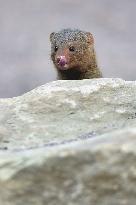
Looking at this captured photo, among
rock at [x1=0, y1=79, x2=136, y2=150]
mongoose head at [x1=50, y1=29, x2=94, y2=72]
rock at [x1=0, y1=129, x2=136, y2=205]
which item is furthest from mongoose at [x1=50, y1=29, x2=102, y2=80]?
rock at [x1=0, y1=129, x2=136, y2=205]

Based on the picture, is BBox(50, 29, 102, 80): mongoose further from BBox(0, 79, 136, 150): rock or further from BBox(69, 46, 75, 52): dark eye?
BBox(0, 79, 136, 150): rock

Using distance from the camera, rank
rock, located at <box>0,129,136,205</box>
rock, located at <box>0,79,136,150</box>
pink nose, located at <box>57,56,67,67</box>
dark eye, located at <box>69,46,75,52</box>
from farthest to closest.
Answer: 1. dark eye, located at <box>69,46,75,52</box>
2. pink nose, located at <box>57,56,67,67</box>
3. rock, located at <box>0,79,136,150</box>
4. rock, located at <box>0,129,136,205</box>

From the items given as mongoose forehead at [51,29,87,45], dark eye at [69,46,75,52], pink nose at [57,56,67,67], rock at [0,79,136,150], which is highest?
mongoose forehead at [51,29,87,45]

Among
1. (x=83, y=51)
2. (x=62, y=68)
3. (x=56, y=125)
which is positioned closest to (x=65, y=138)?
(x=56, y=125)

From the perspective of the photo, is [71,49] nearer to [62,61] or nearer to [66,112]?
[62,61]

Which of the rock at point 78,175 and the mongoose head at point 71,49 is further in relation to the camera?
the mongoose head at point 71,49

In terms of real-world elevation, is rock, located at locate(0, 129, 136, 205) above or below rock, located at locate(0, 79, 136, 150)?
above

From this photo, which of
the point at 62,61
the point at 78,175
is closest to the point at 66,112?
the point at 78,175

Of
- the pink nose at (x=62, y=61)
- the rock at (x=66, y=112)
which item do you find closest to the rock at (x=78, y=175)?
the rock at (x=66, y=112)

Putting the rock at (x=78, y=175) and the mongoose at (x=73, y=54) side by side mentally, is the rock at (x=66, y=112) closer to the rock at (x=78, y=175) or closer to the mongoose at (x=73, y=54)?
the rock at (x=78, y=175)
